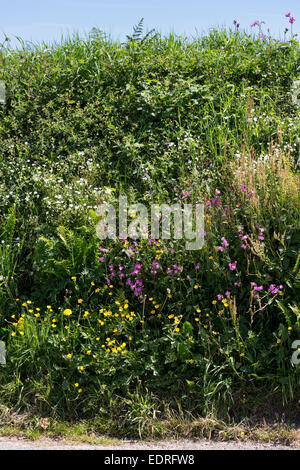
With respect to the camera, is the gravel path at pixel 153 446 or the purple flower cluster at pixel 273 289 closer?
the gravel path at pixel 153 446

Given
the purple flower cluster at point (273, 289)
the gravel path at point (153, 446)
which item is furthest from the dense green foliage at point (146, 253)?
the gravel path at point (153, 446)

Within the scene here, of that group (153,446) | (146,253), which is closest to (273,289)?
(146,253)

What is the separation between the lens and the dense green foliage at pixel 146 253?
14.7ft

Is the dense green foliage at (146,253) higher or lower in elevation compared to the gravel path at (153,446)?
higher

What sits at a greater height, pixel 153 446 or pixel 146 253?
pixel 146 253

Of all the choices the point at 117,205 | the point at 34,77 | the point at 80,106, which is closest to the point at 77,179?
the point at 117,205

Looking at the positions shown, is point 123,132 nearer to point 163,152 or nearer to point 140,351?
point 163,152

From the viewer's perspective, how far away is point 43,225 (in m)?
5.61

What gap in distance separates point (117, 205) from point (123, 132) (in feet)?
5.24

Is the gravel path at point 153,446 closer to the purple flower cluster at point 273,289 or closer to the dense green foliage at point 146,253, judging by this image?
the dense green foliage at point 146,253

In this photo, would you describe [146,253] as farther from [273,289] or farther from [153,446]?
[153,446]

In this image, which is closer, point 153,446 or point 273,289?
point 153,446

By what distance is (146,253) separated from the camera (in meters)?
5.04

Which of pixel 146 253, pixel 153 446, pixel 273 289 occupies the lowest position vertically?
pixel 153 446
